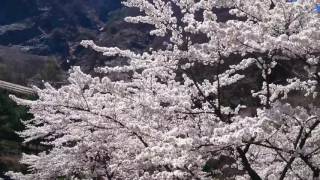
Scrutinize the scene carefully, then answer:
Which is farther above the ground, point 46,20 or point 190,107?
point 46,20

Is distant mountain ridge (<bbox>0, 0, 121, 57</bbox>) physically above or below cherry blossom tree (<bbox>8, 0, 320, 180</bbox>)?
above

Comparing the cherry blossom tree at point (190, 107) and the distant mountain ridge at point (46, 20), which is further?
the distant mountain ridge at point (46, 20)

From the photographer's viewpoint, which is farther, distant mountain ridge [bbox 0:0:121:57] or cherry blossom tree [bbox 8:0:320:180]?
distant mountain ridge [bbox 0:0:121:57]

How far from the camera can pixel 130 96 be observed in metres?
7.24

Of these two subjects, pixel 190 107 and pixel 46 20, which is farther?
pixel 46 20

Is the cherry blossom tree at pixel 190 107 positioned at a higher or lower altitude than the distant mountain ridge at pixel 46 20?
lower

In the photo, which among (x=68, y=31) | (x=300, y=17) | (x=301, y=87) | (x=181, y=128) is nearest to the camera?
(x=300, y=17)

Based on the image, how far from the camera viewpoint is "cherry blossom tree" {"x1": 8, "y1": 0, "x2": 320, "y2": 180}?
18.4ft

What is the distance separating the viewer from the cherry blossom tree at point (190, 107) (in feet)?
18.4

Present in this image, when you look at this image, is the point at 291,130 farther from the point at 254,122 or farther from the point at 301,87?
the point at 254,122

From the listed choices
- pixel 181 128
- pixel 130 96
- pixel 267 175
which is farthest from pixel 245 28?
pixel 267 175

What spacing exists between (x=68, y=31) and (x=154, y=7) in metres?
181

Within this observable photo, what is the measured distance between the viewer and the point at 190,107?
280 inches

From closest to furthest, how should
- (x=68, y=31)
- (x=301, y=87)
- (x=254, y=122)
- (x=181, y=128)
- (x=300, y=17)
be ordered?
(x=254, y=122) → (x=300, y=17) → (x=181, y=128) → (x=301, y=87) → (x=68, y=31)
